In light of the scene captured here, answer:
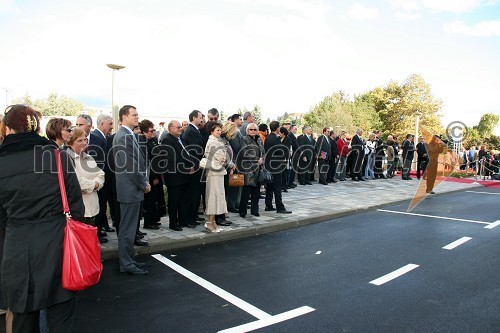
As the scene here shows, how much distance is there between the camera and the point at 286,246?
270 inches

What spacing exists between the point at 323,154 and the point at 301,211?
18.5 feet

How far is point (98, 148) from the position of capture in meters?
6.52

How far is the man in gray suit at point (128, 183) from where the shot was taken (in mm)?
5188

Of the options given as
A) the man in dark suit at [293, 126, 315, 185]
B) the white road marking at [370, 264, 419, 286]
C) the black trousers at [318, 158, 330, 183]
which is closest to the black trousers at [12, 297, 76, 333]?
the white road marking at [370, 264, 419, 286]

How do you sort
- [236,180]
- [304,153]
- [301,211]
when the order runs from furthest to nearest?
[304,153]
[301,211]
[236,180]

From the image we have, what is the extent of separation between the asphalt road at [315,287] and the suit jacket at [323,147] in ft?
23.0

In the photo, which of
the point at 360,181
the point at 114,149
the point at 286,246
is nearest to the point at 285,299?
the point at 286,246

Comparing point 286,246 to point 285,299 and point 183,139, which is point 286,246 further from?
point 183,139

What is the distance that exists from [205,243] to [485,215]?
727 cm

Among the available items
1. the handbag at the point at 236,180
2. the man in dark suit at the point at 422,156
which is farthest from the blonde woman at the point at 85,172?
the man in dark suit at the point at 422,156

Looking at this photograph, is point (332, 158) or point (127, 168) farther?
point (332, 158)

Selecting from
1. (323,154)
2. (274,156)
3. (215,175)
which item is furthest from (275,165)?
(323,154)

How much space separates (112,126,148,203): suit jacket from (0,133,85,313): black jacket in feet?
8.04

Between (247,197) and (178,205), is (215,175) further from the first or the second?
(247,197)
